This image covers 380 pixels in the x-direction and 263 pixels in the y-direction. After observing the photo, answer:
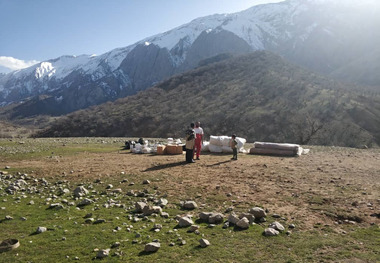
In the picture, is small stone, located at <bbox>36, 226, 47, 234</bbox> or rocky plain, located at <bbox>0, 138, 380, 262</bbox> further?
small stone, located at <bbox>36, 226, 47, 234</bbox>

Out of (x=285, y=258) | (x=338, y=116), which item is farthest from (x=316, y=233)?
(x=338, y=116)

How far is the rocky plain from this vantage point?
6250mm

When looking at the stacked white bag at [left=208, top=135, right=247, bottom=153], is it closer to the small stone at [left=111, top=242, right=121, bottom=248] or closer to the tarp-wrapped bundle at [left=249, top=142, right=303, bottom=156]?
the tarp-wrapped bundle at [left=249, top=142, right=303, bottom=156]

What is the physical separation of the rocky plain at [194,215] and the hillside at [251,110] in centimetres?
3917

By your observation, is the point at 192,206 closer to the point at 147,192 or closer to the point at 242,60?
the point at 147,192

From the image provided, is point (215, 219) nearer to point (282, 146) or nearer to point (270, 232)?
point (270, 232)

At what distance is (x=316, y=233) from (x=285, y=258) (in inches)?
65.2

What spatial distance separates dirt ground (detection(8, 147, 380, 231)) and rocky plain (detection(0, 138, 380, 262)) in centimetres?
4

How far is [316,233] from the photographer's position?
7.16 metres

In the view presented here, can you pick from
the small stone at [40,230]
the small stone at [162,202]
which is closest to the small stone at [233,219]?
the small stone at [162,202]

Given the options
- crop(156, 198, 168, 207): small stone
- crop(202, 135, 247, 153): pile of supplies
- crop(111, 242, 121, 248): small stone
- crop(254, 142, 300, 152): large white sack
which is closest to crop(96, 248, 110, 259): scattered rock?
crop(111, 242, 121, 248): small stone

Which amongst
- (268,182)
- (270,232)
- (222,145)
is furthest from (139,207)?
(222,145)

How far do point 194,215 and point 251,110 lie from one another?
80.1 meters

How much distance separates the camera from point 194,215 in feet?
28.0
